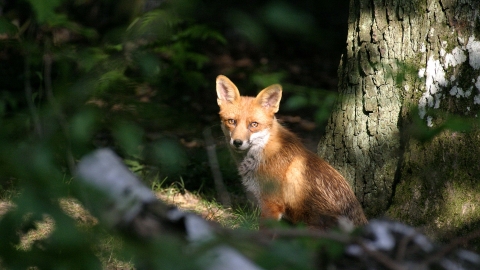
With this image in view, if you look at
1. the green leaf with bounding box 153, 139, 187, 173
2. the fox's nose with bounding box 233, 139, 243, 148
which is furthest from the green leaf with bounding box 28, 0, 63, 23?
the fox's nose with bounding box 233, 139, 243, 148

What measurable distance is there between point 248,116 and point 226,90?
458 millimetres

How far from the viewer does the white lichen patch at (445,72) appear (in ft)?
14.9

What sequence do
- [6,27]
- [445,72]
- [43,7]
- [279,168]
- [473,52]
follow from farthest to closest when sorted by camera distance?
[279,168] → [445,72] → [473,52] → [6,27] → [43,7]

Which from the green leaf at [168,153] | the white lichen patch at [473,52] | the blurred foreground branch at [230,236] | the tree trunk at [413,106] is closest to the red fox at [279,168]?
the tree trunk at [413,106]

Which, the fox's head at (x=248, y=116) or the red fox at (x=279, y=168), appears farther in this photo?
the fox's head at (x=248, y=116)

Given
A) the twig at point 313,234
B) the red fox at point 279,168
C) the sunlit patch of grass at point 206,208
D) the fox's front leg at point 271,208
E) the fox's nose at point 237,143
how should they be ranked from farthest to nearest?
the sunlit patch of grass at point 206,208 < the fox's nose at point 237,143 < the fox's front leg at point 271,208 < the red fox at point 279,168 < the twig at point 313,234

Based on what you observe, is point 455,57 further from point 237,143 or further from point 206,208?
point 206,208

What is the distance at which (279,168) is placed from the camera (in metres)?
5.46

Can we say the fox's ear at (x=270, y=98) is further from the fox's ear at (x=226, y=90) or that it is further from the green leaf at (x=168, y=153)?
the green leaf at (x=168, y=153)

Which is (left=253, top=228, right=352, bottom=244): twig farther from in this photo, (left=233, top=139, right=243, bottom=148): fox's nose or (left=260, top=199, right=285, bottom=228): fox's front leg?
(left=233, top=139, right=243, bottom=148): fox's nose

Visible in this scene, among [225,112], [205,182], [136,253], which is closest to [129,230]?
[136,253]

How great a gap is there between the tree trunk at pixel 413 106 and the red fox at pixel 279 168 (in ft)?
1.24

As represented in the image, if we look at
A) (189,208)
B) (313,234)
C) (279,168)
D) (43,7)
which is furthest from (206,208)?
(43,7)

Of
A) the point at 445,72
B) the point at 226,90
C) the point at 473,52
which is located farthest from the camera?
the point at 226,90
